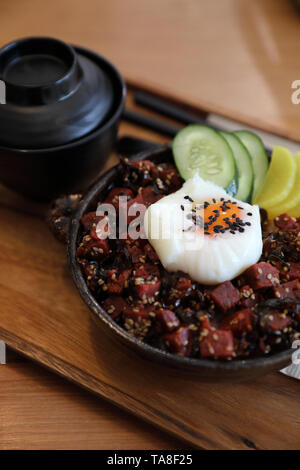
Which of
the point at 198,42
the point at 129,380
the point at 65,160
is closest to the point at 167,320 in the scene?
the point at 129,380

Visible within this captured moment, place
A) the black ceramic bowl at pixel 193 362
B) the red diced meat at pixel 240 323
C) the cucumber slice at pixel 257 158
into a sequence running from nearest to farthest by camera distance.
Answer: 1. the black ceramic bowl at pixel 193 362
2. the red diced meat at pixel 240 323
3. the cucumber slice at pixel 257 158

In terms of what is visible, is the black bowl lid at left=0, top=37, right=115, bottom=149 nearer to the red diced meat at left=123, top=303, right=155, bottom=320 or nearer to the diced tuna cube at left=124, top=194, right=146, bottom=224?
the diced tuna cube at left=124, top=194, right=146, bottom=224

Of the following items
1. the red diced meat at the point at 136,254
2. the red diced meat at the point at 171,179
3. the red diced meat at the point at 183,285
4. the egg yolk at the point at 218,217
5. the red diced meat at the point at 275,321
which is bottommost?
the red diced meat at the point at 275,321

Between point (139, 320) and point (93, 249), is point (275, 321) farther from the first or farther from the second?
point (93, 249)

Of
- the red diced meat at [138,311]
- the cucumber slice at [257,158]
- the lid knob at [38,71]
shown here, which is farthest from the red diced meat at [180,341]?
the lid knob at [38,71]

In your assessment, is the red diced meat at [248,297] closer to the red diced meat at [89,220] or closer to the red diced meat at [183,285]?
the red diced meat at [183,285]

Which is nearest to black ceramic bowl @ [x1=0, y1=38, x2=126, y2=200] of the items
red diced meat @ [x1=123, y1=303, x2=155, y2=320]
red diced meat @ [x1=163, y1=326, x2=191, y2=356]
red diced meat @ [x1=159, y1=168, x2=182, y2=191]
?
red diced meat @ [x1=159, y1=168, x2=182, y2=191]
